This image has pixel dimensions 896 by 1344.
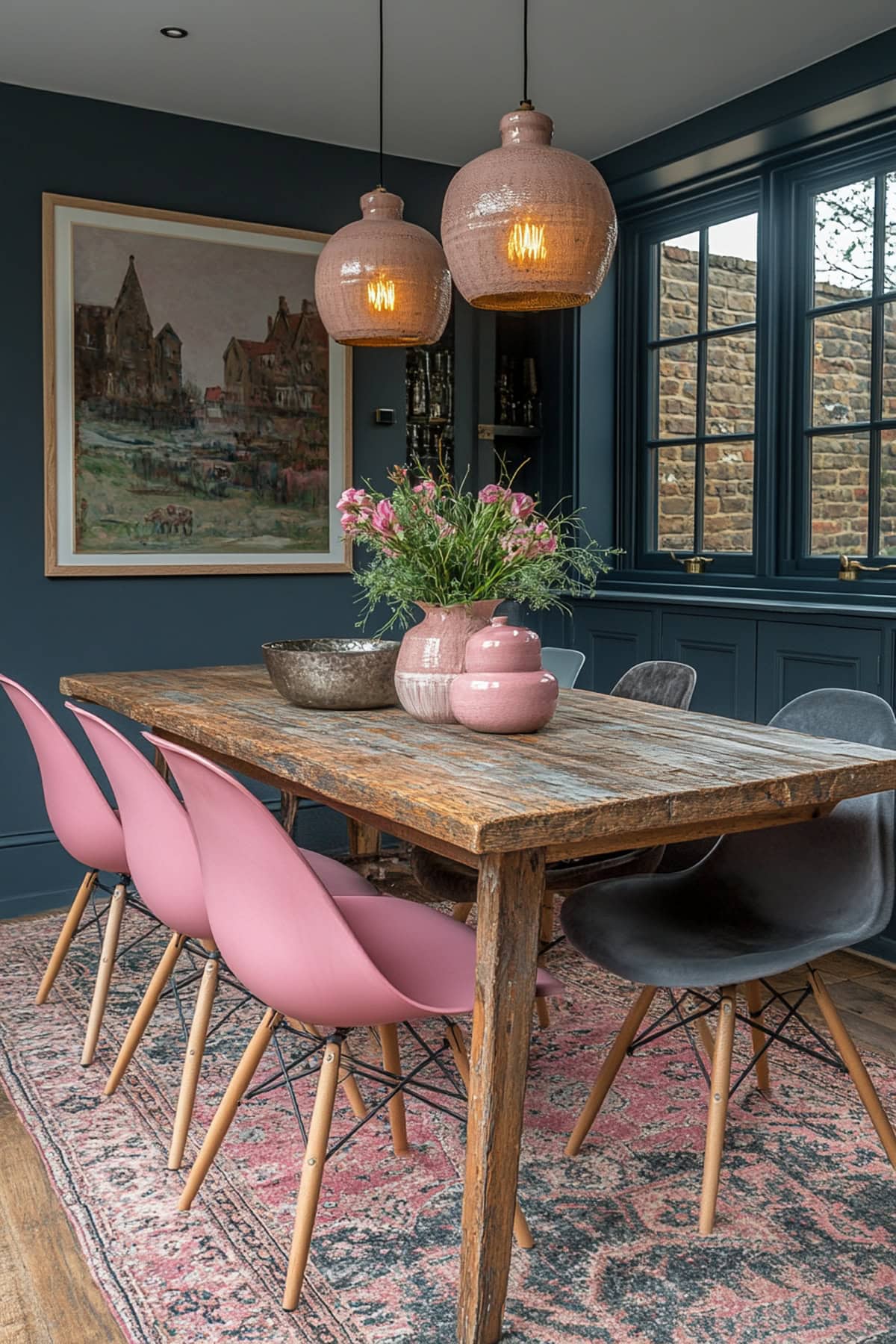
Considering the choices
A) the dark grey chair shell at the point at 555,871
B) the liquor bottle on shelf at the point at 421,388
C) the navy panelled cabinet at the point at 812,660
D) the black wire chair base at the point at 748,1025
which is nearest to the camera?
the black wire chair base at the point at 748,1025

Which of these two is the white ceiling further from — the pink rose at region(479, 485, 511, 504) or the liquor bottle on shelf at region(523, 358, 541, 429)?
the pink rose at region(479, 485, 511, 504)

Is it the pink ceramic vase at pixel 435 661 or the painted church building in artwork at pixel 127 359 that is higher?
the painted church building in artwork at pixel 127 359

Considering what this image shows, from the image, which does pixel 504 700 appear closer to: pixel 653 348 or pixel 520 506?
pixel 520 506

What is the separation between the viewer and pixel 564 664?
3.70m

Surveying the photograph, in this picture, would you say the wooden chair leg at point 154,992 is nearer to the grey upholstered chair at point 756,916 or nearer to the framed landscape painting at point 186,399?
the grey upholstered chair at point 756,916

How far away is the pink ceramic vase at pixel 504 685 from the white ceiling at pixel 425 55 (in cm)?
203

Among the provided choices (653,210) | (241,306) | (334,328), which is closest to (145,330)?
(241,306)

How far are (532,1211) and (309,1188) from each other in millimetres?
505

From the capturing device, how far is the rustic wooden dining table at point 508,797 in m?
1.67

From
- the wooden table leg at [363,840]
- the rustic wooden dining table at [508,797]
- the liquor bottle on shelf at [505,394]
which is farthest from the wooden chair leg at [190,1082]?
the liquor bottle on shelf at [505,394]

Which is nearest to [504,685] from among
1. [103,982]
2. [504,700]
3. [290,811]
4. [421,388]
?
[504,700]

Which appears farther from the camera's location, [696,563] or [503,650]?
[696,563]

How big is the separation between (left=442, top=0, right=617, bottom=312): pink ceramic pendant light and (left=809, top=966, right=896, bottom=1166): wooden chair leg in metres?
1.41

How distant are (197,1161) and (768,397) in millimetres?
3176
